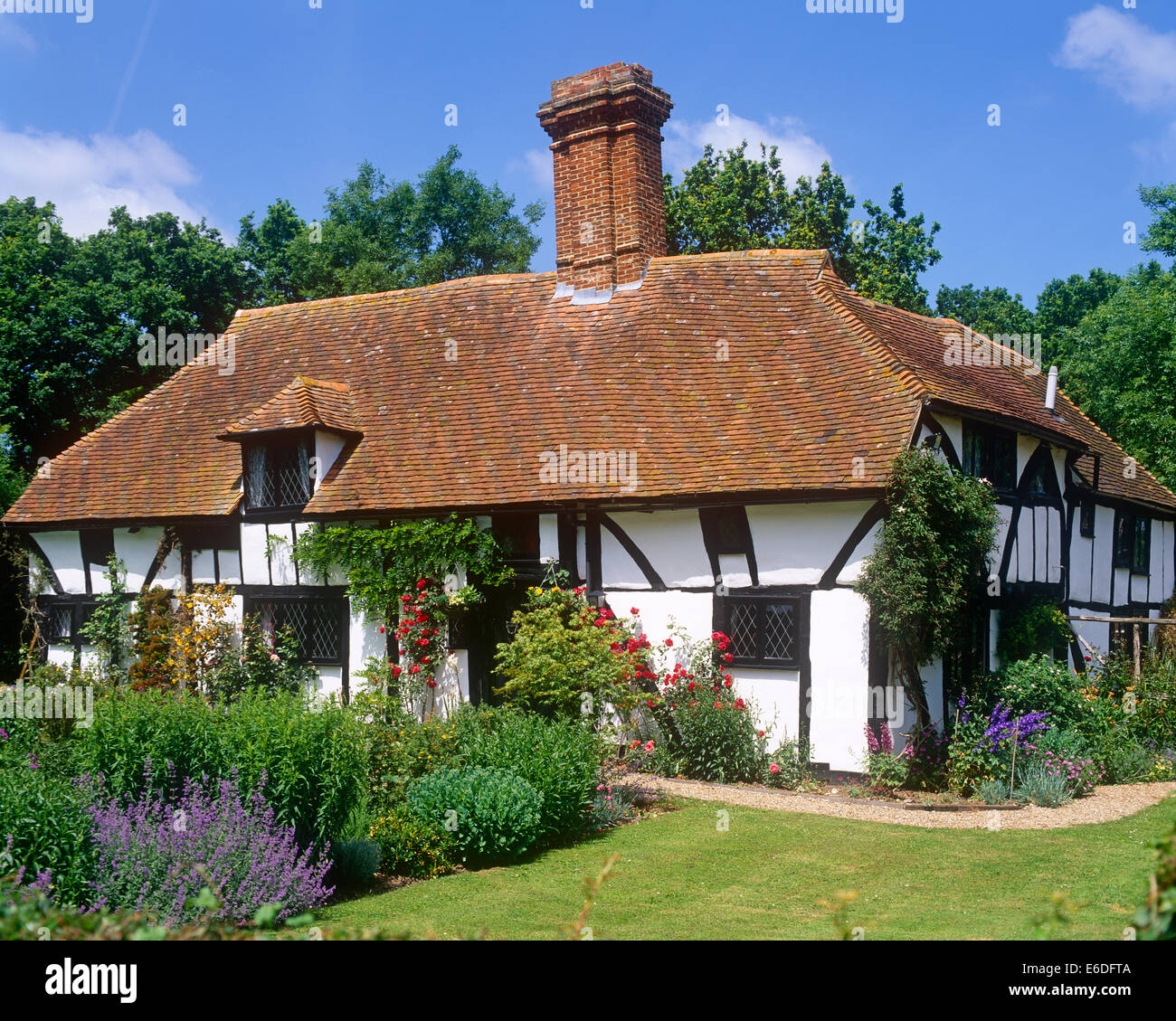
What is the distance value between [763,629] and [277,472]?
7309mm

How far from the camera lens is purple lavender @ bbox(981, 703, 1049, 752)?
11953 millimetres

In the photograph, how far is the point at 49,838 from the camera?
648 centimetres

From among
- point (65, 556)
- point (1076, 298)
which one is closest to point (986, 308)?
point (1076, 298)

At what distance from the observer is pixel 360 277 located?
3017cm

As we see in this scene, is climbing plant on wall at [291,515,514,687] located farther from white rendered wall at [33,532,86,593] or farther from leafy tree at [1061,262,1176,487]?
leafy tree at [1061,262,1176,487]

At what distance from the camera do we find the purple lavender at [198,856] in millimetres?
6547

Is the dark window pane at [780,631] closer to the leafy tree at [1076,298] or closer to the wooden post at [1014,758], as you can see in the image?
the wooden post at [1014,758]

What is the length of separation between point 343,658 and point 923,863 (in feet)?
27.9

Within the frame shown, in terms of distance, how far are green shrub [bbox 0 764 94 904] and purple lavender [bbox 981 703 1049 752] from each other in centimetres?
929

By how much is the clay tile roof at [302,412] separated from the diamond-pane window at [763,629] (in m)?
6.32

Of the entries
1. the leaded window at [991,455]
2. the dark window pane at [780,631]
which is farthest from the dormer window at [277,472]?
the leaded window at [991,455]

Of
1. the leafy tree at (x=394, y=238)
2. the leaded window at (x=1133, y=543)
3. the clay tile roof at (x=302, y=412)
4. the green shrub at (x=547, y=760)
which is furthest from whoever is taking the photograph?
the leafy tree at (x=394, y=238)
